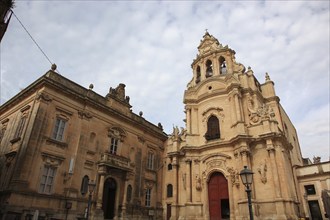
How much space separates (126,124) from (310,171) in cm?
1795

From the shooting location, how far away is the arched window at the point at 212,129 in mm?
23578

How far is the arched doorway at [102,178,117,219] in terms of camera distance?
19.8 metres

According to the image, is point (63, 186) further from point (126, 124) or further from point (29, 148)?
point (126, 124)

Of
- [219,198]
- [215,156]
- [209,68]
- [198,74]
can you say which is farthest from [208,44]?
[219,198]

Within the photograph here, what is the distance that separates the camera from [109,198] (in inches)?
798

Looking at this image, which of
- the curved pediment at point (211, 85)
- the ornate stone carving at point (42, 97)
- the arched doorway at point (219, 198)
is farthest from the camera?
the curved pediment at point (211, 85)

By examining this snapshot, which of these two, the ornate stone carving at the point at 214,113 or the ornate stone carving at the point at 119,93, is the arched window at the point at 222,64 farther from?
the ornate stone carving at the point at 119,93

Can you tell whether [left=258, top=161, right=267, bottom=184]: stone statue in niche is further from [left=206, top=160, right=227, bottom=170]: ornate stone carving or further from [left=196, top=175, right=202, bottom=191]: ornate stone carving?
[left=196, top=175, right=202, bottom=191]: ornate stone carving

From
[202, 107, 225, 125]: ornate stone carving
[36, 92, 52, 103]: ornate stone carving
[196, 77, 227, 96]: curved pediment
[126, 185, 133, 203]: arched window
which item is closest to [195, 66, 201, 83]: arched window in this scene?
[196, 77, 227, 96]: curved pediment

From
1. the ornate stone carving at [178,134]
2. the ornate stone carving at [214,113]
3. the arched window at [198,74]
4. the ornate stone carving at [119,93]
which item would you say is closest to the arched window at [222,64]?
the arched window at [198,74]

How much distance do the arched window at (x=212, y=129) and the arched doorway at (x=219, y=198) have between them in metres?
3.61

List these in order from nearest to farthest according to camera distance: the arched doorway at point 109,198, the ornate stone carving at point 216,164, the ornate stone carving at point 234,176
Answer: the arched doorway at point 109,198
the ornate stone carving at point 234,176
the ornate stone carving at point 216,164

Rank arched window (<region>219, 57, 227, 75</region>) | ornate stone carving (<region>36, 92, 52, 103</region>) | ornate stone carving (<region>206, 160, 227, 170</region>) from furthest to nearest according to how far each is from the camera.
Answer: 1. arched window (<region>219, 57, 227, 75</region>)
2. ornate stone carving (<region>206, 160, 227, 170</region>)
3. ornate stone carving (<region>36, 92, 52, 103</region>)

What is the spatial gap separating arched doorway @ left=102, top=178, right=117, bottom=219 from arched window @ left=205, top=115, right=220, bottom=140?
995 centimetres
